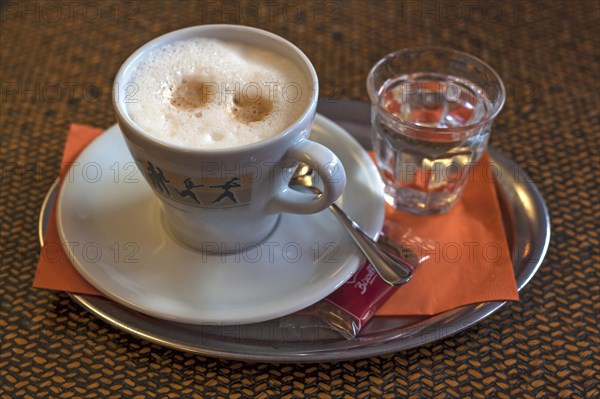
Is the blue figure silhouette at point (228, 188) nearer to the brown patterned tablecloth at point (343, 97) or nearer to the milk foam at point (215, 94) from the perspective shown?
the milk foam at point (215, 94)

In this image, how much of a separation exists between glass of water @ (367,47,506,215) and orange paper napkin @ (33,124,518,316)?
0.08 ft

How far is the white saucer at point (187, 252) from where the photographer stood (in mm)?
574

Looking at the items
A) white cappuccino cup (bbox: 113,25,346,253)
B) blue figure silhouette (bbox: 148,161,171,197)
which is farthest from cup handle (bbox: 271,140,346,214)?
blue figure silhouette (bbox: 148,161,171,197)

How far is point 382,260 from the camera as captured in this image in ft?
2.00

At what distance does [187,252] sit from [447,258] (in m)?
0.27

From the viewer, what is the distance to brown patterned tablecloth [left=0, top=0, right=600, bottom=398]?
57 centimetres

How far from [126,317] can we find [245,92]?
0.80ft

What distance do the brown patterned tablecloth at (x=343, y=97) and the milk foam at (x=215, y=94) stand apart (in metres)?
0.21

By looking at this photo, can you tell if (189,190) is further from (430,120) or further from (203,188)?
(430,120)

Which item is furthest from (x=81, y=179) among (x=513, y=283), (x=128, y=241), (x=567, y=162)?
(x=567, y=162)

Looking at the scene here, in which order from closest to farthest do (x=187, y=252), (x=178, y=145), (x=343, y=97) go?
(x=178, y=145) < (x=187, y=252) < (x=343, y=97)

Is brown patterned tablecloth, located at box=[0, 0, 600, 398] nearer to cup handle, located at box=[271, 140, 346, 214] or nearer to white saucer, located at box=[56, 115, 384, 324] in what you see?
white saucer, located at box=[56, 115, 384, 324]

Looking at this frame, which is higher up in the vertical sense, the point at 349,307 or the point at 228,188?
the point at 228,188

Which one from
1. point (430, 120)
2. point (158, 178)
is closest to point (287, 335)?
point (158, 178)
